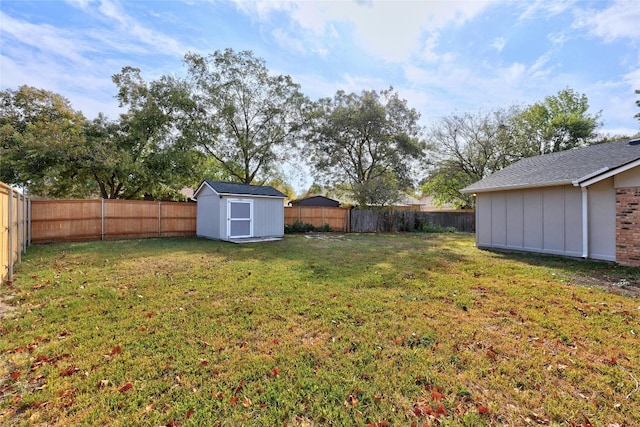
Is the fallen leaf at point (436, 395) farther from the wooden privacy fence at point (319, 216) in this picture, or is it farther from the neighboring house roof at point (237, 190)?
the wooden privacy fence at point (319, 216)

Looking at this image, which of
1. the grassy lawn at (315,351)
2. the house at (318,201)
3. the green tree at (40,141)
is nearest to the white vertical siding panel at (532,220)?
the grassy lawn at (315,351)

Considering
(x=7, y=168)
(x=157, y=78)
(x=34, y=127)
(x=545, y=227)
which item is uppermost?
(x=157, y=78)

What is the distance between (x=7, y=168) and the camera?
39.3ft

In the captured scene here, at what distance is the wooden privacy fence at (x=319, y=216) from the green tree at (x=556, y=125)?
50.1ft

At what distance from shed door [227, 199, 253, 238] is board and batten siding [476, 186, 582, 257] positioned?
30.9 feet

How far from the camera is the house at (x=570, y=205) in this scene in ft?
22.8

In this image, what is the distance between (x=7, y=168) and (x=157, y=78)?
26.9 feet

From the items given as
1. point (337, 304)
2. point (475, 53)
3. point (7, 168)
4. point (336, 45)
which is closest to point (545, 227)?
point (475, 53)

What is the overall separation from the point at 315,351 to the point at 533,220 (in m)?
9.36

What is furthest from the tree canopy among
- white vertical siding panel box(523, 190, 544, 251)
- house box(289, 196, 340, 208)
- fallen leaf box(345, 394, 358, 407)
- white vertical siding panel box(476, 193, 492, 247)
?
fallen leaf box(345, 394, 358, 407)

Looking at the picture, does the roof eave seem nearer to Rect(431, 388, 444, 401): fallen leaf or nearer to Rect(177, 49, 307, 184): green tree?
Rect(431, 388, 444, 401): fallen leaf

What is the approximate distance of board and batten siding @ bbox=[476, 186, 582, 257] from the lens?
802 centimetres

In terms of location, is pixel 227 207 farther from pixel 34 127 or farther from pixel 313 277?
pixel 34 127

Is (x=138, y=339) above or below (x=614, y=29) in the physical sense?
below
